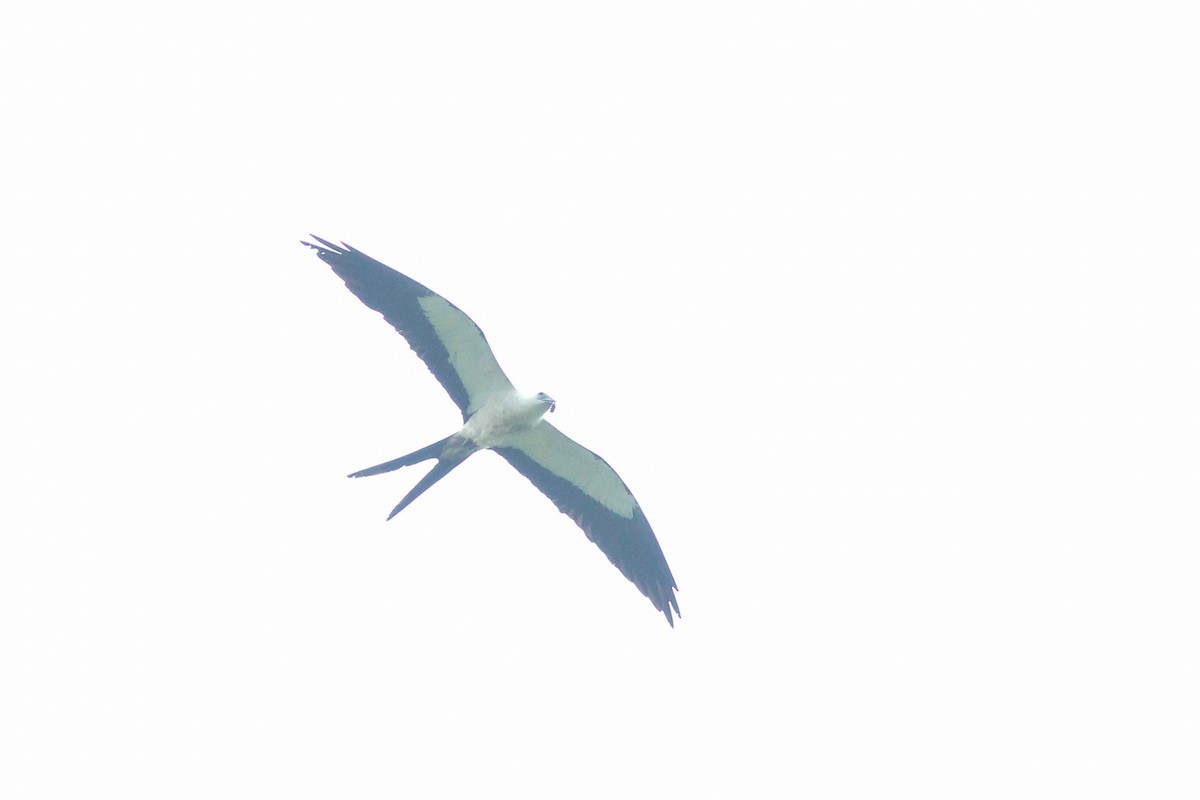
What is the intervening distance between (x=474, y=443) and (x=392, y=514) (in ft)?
3.82

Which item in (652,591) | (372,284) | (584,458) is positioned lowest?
(652,591)

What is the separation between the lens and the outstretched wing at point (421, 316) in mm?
14930

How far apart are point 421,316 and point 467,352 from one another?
591 millimetres

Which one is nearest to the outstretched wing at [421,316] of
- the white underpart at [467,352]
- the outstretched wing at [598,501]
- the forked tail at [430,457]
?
the white underpart at [467,352]

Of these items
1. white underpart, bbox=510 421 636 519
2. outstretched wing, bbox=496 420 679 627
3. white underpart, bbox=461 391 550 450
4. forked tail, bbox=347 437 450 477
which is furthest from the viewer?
outstretched wing, bbox=496 420 679 627

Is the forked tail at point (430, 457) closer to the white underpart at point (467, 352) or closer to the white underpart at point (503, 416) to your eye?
the white underpart at point (503, 416)

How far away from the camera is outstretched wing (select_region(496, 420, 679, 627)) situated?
15750 mm

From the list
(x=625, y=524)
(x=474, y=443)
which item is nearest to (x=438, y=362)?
(x=474, y=443)

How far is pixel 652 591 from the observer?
16375 millimetres

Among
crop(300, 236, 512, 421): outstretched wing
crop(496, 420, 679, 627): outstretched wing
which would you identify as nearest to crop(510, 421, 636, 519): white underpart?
crop(496, 420, 679, 627): outstretched wing

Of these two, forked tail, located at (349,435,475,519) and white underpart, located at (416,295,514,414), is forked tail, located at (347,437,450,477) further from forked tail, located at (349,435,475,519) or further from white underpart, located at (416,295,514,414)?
white underpart, located at (416,295,514,414)

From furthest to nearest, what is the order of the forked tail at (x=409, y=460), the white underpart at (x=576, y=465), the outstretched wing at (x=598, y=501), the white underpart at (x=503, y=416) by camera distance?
Answer: the outstretched wing at (x=598, y=501) → the white underpart at (x=576, y=465) → the white underpart at (x=503, y=416) → the forked tail at (x=409, y=460)

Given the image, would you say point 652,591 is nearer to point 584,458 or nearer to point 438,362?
point 584,458

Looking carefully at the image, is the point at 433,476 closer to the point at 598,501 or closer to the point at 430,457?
the point at 430,457
